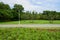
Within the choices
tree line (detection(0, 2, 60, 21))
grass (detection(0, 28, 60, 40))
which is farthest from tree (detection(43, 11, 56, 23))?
grass (detection(0, 28, 60, 40))

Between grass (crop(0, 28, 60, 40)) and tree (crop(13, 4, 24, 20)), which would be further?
tree (crop(13, 4, 24, 20))

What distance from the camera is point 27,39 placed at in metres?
7.78

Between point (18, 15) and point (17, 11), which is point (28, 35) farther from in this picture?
point (17, 11)

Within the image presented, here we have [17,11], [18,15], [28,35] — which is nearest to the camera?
[28,35]

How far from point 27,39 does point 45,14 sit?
3420 centimetres

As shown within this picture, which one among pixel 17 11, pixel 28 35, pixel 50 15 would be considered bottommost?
pixel 28 35

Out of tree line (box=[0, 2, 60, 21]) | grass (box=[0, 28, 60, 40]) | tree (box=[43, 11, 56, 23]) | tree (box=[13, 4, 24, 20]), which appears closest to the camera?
grass (box=[0, 28, 60, 40])

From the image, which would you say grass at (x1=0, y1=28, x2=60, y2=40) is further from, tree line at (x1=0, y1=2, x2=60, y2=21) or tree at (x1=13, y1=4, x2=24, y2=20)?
tree at (x1=13, y1=4, x2=24, y2=20)

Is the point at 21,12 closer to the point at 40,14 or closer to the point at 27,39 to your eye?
the point at 40,14

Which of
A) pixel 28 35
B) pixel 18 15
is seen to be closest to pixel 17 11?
pixel 18 15

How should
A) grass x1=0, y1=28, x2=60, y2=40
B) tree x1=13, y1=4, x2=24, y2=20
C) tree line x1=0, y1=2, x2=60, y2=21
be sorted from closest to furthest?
1. grass x1=0, y1=28, x2=60, y2=40
2. tree line x1=0, y1=2, x2=60, y2=21
3. tree x1=13, y1=4, x2=24, y2=20

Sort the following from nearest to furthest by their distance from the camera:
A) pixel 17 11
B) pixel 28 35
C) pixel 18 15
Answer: pixel 28 35
pixel 18 15
pixel 17 11

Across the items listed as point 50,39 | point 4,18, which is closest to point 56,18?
point 4,18

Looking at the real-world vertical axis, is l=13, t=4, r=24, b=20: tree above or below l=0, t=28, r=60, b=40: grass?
above
